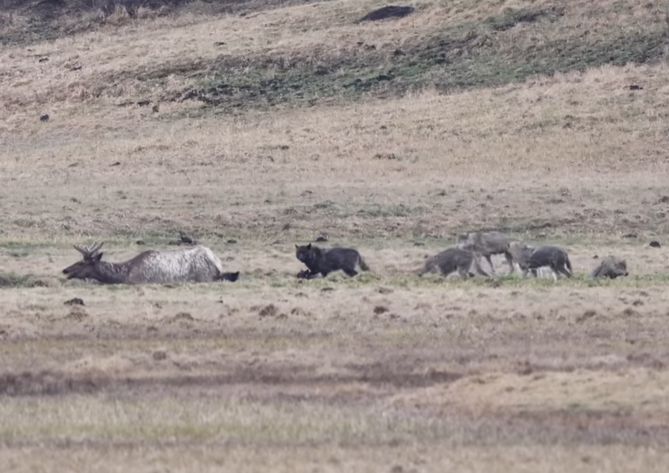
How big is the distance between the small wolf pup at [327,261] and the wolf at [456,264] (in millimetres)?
1159

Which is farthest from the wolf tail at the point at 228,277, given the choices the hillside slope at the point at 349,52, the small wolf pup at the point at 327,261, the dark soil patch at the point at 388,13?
the dark soil patch at the point at 388,13

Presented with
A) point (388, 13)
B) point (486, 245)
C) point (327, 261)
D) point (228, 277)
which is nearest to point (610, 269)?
point (486, 245)

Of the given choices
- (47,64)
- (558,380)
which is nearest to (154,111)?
(47,64)

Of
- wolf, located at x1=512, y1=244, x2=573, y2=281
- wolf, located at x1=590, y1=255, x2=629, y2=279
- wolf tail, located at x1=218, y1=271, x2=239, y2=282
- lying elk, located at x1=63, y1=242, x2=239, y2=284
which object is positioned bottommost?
wolf, located at x1=590, y1=255, x2=629, y2=279

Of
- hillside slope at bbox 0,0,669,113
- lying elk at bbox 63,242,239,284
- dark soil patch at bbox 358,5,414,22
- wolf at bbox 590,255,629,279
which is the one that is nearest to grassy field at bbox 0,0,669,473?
hillside slope at bbox 0,0,669,113

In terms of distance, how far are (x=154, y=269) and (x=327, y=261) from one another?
2458 millimetres

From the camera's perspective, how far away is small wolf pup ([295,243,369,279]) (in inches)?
840

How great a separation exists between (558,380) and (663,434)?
5.86ft

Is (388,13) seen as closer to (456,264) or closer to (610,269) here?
(456,264)

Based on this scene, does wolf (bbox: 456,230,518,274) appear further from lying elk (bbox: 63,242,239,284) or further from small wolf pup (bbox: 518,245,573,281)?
lying elk (bbox: 63,242,239,284)

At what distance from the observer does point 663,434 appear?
10.0 meters

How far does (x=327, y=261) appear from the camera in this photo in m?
21.4

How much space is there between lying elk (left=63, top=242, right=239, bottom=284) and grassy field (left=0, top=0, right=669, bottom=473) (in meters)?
0.87

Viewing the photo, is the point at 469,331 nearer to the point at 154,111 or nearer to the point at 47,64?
the point at 154,111
